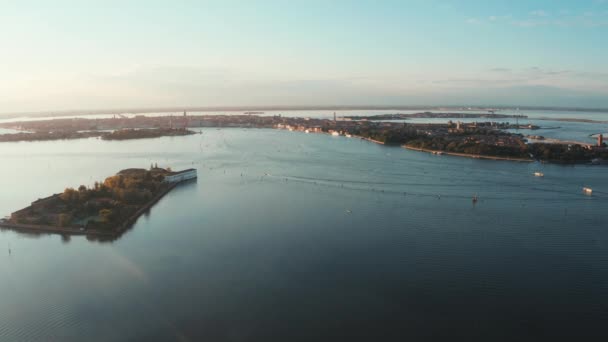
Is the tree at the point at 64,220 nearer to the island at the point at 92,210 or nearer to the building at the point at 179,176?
the island at the point at 92,210

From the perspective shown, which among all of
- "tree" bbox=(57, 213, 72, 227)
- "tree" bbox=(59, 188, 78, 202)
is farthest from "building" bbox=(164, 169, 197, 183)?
"tree" bbox=(57, 213, 72, 227)

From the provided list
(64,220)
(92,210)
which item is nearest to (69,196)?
(92,210)

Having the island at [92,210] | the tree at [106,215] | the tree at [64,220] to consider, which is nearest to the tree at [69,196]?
the island at [92,210]

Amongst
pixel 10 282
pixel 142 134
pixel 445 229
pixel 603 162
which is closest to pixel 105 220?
pixel 10 282

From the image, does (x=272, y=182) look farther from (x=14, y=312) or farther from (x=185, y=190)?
(x=14, y=312)

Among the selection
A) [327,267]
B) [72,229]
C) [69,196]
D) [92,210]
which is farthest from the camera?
[69,196]

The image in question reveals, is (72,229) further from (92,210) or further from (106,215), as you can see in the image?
(92,210)
